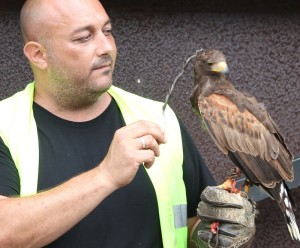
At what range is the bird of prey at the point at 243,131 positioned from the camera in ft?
9.13

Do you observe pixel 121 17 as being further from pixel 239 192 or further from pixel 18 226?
pixel 18 226

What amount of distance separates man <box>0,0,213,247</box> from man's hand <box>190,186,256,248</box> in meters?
0.10

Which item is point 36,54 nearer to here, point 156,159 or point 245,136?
point 156,159

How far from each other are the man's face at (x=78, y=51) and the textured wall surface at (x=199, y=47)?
990 mm

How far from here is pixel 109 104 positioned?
9.31 feet

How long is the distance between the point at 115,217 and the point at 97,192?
29 cm

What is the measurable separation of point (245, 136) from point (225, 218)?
408mm

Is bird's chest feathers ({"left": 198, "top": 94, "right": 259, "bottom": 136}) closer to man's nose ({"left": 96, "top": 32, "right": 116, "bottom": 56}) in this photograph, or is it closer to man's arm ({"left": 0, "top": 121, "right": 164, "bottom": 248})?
man's nose ({"left": 96, "top": 32, "right": 116, "bottom": 56})

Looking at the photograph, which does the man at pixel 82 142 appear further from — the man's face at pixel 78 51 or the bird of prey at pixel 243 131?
the bird of prey at pixel 243 131

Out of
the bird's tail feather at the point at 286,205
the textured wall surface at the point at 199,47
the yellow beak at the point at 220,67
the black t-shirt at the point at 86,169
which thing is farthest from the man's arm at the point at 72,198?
the textured wall surface at the point at 199,47

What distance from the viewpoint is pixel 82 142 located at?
2.70 m

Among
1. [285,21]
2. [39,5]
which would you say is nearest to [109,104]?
[39,5]

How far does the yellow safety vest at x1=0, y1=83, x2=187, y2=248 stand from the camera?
8.48 ft

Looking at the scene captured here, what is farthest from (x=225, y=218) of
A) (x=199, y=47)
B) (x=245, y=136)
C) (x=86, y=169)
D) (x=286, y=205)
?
(x=199, y=47)
